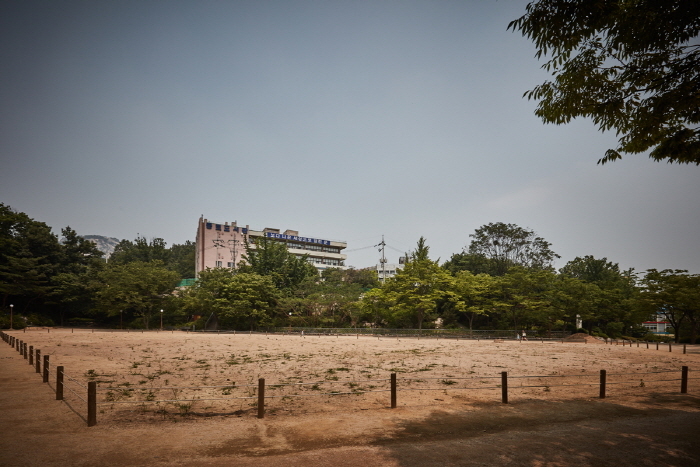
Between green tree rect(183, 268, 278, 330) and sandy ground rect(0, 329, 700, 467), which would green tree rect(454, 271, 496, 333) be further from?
sandy ground rect(0, 329, 700, 467)

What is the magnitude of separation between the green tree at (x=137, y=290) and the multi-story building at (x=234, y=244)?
82.2 feet

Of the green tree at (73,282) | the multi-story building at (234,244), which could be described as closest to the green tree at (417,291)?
the multi-story building at (234,244)

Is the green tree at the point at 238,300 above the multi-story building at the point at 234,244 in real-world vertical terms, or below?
below

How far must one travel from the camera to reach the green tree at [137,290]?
2125 inches

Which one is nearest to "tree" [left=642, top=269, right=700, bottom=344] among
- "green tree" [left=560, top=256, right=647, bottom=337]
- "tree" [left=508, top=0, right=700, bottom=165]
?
"green tree" [left=560, top=256, right=647, bottom=337]

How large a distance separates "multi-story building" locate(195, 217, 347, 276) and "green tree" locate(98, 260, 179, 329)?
2505cm

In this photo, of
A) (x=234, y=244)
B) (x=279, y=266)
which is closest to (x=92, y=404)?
(x=279, y=266)

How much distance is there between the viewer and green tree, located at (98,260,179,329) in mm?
53969

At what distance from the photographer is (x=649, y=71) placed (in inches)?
290

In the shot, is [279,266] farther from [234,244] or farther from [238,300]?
[234,244]

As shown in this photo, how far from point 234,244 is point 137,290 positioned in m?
38.4

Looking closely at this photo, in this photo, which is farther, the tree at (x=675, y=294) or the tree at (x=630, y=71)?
the tree at (x=675, y=294)

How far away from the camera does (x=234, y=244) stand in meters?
92.8

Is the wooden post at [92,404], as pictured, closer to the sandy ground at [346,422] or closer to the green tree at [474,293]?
the sandy ground at [346,422]
